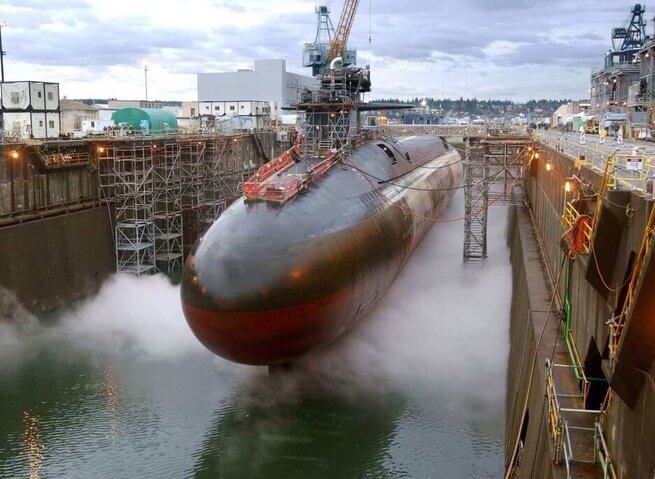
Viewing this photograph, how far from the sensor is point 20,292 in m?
27.9

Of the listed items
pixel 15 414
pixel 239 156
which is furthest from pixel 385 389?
pixel 239 156

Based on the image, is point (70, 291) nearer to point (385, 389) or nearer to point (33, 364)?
point (33, 364)

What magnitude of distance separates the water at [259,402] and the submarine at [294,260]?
1.80 meters

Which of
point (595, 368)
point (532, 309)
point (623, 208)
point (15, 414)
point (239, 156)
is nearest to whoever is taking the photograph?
point (623, 208)

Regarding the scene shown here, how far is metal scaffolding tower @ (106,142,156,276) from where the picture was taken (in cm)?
3344

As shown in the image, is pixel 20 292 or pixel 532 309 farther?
pixel 20 292

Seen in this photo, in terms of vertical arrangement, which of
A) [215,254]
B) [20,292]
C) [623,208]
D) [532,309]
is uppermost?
[623,208]

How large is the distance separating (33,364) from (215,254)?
10651 mm

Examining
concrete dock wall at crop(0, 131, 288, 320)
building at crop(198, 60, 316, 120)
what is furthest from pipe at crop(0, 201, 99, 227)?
building at crop(198, 60, 316, 120)

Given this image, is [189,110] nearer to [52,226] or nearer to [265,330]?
Answer: [52,226]

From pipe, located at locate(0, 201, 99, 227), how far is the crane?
20.4 meters

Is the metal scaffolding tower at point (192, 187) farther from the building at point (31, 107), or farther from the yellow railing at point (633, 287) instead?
the yellow railing at point (633, 287)

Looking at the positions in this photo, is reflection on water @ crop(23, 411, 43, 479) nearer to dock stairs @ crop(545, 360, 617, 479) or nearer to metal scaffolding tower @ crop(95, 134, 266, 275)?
dock stairs @ crop(545, 360, 617, 479)

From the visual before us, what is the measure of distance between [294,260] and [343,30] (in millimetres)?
36200
